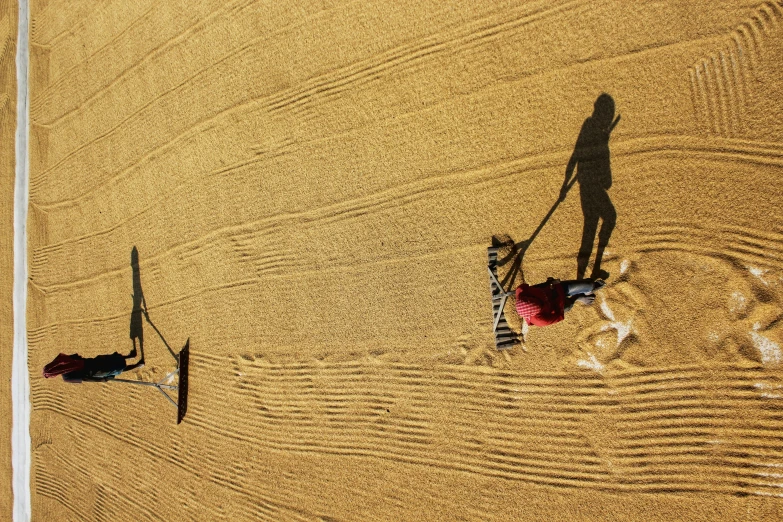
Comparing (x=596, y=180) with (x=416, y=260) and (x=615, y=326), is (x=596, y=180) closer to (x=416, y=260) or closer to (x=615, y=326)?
(x=615, y=326)

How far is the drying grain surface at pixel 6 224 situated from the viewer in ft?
24.7

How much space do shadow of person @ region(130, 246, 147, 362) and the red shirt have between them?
5079mm

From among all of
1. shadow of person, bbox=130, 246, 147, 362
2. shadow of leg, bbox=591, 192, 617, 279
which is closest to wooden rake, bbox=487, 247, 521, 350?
shadow of leg, bbox=591, 192, 617, 279

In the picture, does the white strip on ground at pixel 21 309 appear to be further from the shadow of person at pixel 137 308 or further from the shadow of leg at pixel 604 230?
the shadow of leg at pixel 604 230

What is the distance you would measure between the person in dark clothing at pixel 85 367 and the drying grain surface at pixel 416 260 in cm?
36

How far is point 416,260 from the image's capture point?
500 cm

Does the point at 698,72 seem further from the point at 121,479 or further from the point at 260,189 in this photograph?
the point at 121,479

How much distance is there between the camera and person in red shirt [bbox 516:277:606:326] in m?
3.74

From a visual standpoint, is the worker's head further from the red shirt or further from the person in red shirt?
the red shirt

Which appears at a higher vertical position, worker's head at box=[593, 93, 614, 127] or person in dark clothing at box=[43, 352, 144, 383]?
worker's head at box=[593, 93, 614, 127]

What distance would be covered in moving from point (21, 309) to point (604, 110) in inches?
352

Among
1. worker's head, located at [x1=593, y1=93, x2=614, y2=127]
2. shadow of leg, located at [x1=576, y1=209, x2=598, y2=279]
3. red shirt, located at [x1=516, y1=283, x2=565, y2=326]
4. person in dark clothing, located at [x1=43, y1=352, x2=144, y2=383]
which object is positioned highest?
worker's head, located at [x1=593, y1=93, x2=614, y2=127]

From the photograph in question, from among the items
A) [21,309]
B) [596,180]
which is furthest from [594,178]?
[21,309]

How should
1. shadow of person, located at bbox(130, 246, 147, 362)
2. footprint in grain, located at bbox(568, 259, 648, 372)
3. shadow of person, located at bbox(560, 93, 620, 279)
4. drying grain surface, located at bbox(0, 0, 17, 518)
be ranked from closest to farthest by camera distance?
footprint in grain, located at bbox(568, 259, 648, 372) < shadow of person, located at bbox(560, 93, 620, 279) < shadow of person, located at bbox(130, 246, 147, 362) < drying grain surface, located at bbox(0, 0, 17, 518)
